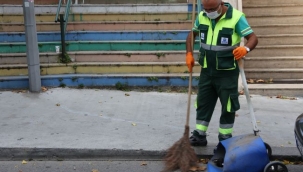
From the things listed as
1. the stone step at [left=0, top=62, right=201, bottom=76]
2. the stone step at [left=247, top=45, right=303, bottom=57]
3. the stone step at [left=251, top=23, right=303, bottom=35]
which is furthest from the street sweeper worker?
the stone step at [left=251, top=23, right=303, bottom=35]

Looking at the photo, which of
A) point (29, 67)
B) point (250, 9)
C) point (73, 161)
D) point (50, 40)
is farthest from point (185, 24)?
point (73, 161)

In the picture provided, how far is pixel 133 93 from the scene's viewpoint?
7.65 m

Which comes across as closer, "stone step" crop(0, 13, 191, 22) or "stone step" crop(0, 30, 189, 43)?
"stone step" crop(0, 30, 189, 43)

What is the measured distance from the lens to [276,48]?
8609 millimetres

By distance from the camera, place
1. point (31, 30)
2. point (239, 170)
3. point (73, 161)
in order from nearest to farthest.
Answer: point (239, 170)
point (73, 161)
point (31, 30)

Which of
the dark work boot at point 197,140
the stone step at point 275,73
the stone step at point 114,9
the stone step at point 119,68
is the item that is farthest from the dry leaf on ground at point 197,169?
the stone step at point 114,9

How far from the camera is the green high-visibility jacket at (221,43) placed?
→ 4.75 metres

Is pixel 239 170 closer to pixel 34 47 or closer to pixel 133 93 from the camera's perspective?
pixel 133 93

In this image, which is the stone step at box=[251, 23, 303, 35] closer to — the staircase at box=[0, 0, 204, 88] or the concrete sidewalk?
the staircase at box=[0, 0, 204, 88]

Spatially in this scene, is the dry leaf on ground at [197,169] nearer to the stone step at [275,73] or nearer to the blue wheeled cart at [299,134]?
the blue wheeled cart at [299,134]

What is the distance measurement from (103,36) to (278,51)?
3607 millimetres

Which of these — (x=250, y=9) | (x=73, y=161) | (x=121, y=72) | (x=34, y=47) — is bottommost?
(x=73, y=161)

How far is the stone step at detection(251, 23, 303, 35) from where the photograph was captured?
9.12m

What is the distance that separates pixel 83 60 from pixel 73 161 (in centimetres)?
363
